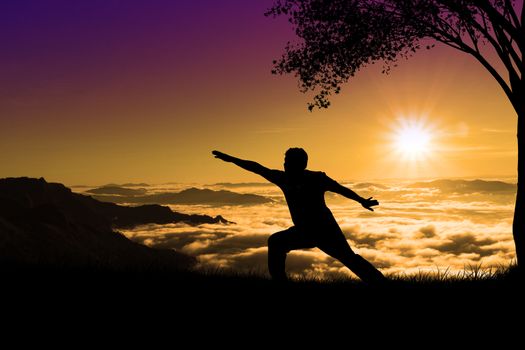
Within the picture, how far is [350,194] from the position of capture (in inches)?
432

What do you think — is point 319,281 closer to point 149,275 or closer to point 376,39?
point 149,275

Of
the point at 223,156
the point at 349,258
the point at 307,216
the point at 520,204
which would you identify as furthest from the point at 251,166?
the point at 520,204

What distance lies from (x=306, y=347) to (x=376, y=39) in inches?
555

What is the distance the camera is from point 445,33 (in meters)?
20.1

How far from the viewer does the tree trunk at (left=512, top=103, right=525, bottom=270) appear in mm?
17344

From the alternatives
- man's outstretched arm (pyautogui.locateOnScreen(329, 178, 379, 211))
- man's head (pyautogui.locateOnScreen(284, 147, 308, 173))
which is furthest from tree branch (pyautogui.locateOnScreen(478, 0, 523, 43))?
man's head (pyautogui.locateOnScreen(284, 147, 308, 173))

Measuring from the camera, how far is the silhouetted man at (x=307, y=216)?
10484 millimetres

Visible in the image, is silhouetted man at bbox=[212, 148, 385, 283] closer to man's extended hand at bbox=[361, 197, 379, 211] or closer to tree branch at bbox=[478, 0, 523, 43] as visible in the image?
man's extended hand at bbox=[361, 197, 379, 211]

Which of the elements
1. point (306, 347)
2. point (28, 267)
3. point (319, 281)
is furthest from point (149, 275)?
point (306, 347)

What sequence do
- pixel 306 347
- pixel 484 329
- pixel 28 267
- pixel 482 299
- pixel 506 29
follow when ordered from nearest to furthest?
pixel 306 347 → pixel 484 329 → pixel 482 299 → pixel 28 267 → pixel 506 29

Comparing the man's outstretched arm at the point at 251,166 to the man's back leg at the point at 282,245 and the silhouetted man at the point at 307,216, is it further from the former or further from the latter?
the man's back leg at the point at 282,245

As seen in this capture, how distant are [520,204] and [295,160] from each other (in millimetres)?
10299

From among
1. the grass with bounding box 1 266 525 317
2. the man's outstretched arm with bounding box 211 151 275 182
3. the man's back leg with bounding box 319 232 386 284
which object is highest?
the man's outstretched arm with bounding box 211 151 275 182

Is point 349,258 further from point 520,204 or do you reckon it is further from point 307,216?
point 520,204
